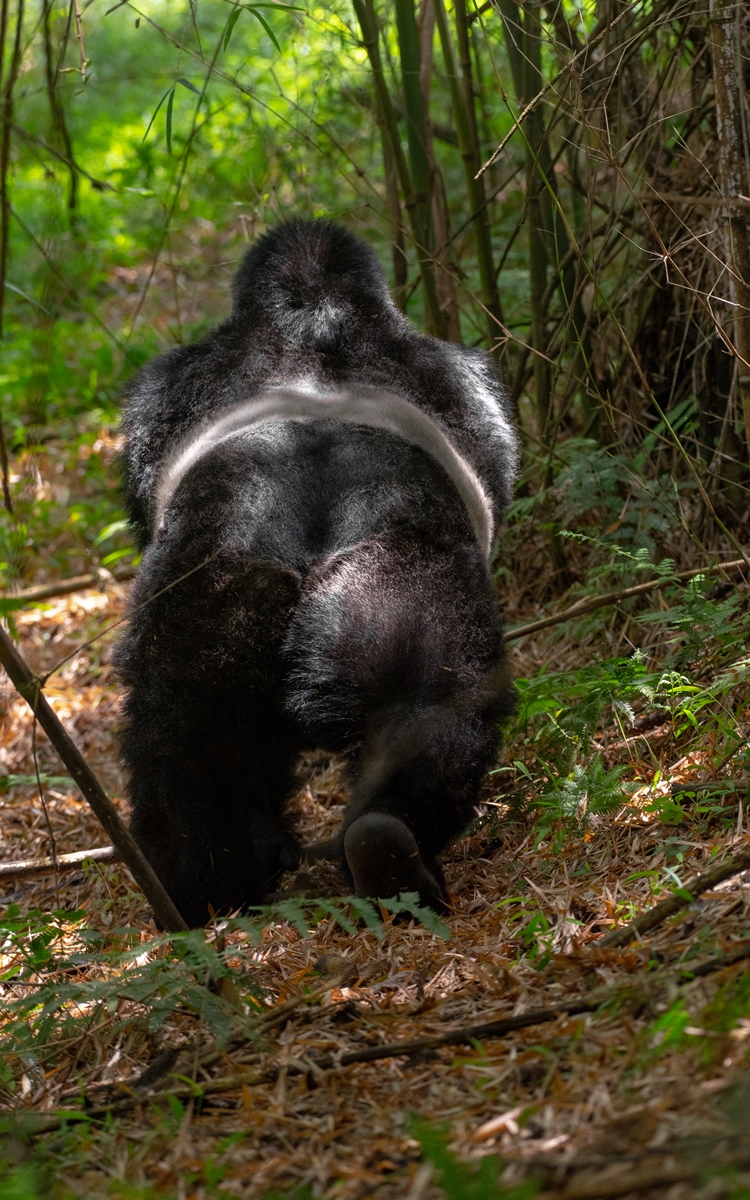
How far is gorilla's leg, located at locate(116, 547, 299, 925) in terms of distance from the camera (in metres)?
2.49

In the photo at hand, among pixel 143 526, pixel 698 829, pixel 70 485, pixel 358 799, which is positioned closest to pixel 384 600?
pixel 358 799

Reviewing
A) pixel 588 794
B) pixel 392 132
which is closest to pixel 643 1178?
pixel 588 794

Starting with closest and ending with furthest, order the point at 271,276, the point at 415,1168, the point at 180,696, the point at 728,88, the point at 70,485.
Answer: the point at 415,1168
the point at 180,696
the point at 728,88
the point at 271,276
the point at 70,485

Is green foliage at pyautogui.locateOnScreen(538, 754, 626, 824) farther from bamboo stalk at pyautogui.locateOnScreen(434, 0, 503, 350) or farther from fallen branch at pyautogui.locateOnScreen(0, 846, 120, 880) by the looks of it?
bamboo stalk at pyautogui.locateOnScreen(434, 0, 503, 350)

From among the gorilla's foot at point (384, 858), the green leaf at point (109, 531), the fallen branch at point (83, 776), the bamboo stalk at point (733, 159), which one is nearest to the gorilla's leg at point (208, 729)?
the gorilla's foot at point (384, 858)

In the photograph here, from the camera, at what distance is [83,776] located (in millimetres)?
1984

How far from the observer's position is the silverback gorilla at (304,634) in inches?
95.0

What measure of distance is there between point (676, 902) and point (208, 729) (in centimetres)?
116

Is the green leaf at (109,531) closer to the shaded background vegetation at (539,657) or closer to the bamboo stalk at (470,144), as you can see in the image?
the shaded background vegetation at (539,657)

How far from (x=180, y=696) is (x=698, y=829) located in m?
1.18

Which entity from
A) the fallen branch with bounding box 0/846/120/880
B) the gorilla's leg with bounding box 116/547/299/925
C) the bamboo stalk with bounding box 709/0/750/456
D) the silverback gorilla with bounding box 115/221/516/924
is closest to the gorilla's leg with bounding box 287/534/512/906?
the silverback gorilla with bounding box 115/221/516/924

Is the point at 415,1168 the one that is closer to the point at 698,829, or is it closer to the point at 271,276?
the point at 698,829

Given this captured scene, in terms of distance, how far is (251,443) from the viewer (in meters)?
2.64

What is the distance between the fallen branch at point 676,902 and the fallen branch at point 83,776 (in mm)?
819
